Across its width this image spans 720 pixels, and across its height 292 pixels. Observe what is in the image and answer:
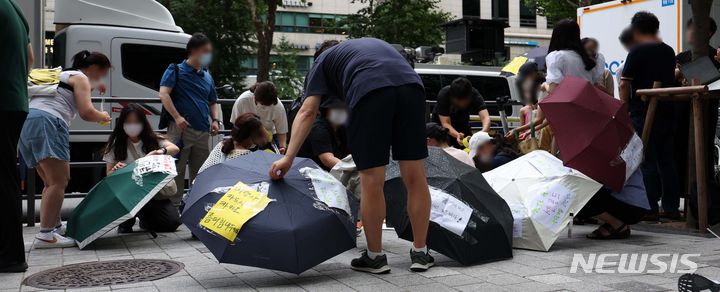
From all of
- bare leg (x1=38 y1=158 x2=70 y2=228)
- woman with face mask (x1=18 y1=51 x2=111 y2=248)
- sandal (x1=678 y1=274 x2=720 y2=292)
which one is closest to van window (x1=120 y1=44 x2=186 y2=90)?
woman with face mask (x1=18 y1=51 x2=111 y2=248)

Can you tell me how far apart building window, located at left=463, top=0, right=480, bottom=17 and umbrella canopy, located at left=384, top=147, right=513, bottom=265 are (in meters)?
49.2

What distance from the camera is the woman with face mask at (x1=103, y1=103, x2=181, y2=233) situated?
21.2ft

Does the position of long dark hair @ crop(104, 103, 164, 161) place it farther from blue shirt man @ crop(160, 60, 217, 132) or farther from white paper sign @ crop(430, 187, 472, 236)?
white paper sign @ crop(430, 187, 472, 236)

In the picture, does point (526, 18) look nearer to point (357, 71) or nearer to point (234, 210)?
point (357, 71)

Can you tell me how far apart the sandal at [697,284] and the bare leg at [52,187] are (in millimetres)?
4270

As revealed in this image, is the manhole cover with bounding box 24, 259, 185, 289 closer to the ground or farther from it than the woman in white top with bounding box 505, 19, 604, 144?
closer to the ground

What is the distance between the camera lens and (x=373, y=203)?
174 inches

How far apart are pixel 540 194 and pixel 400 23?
20.5 m

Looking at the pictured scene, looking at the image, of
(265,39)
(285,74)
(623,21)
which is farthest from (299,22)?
(623,21)

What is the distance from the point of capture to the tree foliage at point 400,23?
2547cm

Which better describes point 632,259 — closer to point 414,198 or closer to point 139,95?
point 414,198

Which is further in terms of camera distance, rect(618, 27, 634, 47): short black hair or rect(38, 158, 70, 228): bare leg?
rect(618, 27, 634, 47): short black hair

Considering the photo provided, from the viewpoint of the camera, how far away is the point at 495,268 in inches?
179

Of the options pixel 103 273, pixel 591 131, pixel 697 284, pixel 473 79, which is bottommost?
pixel 103 273
